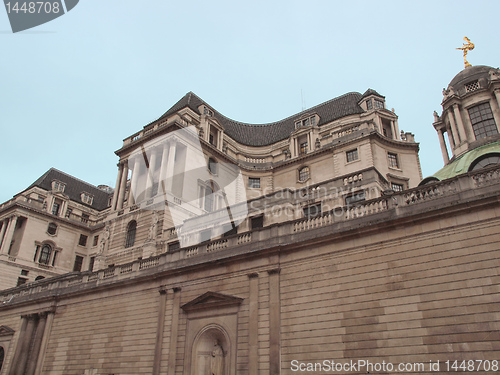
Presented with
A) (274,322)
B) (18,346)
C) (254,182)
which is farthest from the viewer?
(254,182)

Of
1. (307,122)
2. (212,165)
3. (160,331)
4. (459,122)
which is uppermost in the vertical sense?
(307,122)

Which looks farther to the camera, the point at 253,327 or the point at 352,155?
the point at 352,155

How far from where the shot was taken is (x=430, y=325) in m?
14.6

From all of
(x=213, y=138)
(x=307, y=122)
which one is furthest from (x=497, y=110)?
(x=213, y=138)

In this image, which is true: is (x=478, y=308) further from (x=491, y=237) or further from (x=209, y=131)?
(x=209, y=131)

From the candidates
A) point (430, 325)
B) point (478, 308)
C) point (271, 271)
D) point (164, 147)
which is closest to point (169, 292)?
point (271, 271)

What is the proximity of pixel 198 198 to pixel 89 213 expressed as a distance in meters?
27.5

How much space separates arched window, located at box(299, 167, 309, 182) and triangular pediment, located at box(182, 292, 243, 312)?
859 inches

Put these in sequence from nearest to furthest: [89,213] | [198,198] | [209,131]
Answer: [198,198] < [209,131] < [89,213]

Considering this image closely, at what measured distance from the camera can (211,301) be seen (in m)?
21.3

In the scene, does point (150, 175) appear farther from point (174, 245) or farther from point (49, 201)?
point (49, 201)

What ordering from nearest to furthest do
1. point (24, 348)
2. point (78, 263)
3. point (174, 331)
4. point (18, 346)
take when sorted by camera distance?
point (174, 331) → point (24, 348) → point (18, 346) → point (78, 263)

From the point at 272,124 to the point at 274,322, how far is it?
131 ft

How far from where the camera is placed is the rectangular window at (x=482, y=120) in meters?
33.9
